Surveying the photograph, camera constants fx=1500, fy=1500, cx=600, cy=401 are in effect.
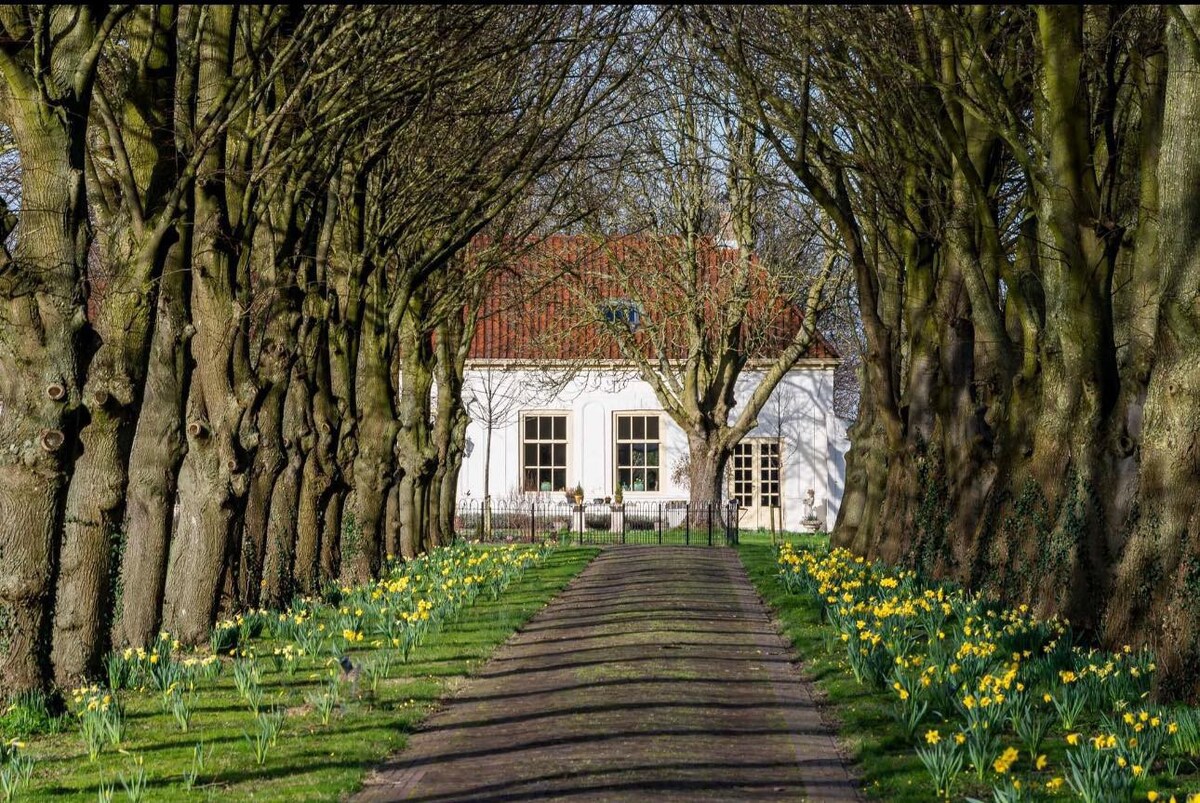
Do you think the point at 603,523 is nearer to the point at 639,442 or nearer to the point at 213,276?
the point at 639,442

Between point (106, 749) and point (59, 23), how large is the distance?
5.06 m

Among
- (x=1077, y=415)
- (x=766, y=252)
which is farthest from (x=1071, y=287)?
(x=766, y=252)

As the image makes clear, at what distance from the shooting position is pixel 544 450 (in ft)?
155

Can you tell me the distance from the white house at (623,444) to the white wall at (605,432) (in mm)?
31

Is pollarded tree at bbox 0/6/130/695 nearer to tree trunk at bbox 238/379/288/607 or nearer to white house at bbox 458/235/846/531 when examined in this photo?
tree trunk at bbox 238/379/288/607

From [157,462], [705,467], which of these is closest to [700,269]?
[705,467]

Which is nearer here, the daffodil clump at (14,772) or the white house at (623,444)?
the daffodil clump at (14,772)

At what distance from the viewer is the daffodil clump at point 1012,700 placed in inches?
306

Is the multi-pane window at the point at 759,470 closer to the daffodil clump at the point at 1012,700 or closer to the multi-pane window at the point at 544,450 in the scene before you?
the multi-pane window at the point at 544,450

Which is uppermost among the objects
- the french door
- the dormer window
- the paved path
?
the dormer window

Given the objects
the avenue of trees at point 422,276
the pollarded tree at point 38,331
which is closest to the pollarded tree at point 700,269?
the avenue of trees at point 422,276

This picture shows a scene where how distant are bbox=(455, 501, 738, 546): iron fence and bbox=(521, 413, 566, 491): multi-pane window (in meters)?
1.63

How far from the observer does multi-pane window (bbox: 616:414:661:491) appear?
47.0 metres

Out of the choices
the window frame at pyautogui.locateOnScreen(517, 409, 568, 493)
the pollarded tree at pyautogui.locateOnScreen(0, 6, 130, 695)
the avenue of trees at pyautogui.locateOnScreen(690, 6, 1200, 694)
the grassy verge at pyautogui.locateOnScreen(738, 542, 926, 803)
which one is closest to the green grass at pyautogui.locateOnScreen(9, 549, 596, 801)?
the pollarded tree at pyautogui.locateOnScreen(0, 6, 130, 695)
